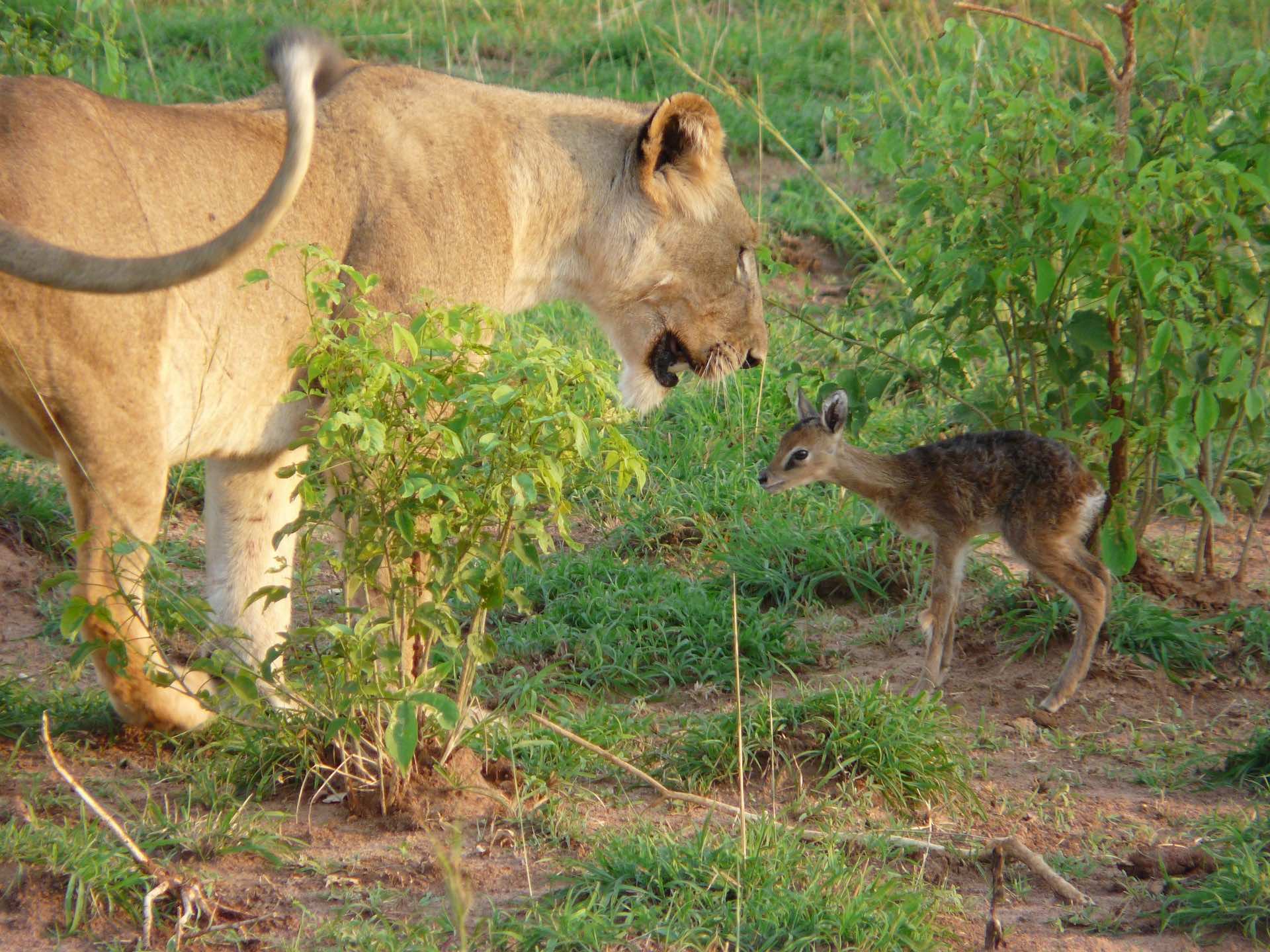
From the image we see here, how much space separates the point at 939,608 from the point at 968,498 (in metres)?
0.42

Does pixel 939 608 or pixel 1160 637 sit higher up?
pixel 939 608

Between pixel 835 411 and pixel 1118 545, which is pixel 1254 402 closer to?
pixel 1118 545

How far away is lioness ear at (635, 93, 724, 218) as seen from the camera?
4.85 metres

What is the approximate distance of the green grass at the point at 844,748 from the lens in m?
4.09

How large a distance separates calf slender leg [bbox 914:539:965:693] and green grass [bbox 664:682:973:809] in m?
0.52

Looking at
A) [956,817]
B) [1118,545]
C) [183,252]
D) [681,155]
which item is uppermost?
[681,155]

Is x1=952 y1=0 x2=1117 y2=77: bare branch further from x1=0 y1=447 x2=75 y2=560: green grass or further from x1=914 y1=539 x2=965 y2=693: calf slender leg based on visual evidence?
x1=0 y1=447 x2=75 y2=560: green grass

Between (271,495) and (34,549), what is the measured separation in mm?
1537

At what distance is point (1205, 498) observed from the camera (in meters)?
4.89

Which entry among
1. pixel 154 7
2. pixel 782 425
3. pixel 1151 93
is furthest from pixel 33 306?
pixel 154 7

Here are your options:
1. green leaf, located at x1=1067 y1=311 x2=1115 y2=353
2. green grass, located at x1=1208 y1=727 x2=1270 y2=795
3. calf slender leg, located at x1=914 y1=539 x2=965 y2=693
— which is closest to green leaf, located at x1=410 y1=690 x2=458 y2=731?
calf slender leg, located at x1=914 y1=539 x2=965 y2=693

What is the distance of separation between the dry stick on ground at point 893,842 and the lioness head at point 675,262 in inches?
64.9

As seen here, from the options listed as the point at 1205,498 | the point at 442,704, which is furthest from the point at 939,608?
the point at 442,704

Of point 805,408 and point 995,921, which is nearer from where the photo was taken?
point 995,921
